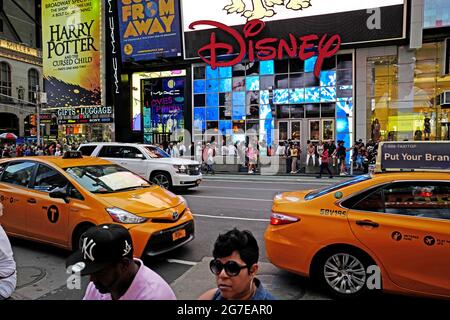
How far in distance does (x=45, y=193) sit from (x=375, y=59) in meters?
20.4

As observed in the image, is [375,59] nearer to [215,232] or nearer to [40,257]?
[215,232]

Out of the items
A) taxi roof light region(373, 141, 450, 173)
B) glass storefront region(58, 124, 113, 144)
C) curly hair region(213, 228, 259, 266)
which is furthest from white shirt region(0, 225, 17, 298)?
glass storefront region(58, 124, 113, 144)

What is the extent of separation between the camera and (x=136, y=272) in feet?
7.56

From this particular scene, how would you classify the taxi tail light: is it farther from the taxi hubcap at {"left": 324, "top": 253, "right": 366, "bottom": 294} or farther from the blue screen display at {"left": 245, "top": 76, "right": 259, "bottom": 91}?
the blue screen display at {"left": 245, "top": 76, "right": 259, "bottom": 91}

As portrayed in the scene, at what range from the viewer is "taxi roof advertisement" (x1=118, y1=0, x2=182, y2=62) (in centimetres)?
2453

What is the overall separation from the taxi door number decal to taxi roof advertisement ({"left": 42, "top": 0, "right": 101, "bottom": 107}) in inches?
1000

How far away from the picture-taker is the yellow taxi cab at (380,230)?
3933mm

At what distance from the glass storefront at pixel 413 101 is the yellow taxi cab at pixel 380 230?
59.9 ft

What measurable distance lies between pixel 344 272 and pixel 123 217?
293 centimetres

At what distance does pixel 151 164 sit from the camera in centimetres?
1252

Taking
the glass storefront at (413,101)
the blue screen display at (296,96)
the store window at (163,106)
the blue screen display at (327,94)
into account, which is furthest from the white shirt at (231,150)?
the glass storefront at (413,101)

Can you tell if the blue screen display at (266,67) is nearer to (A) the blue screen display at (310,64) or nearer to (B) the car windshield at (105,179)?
(A) the blue screen display at (310,64)

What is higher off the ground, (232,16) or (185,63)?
(232,16)

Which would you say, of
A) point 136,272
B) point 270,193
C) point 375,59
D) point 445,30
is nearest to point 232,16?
point 375,59
